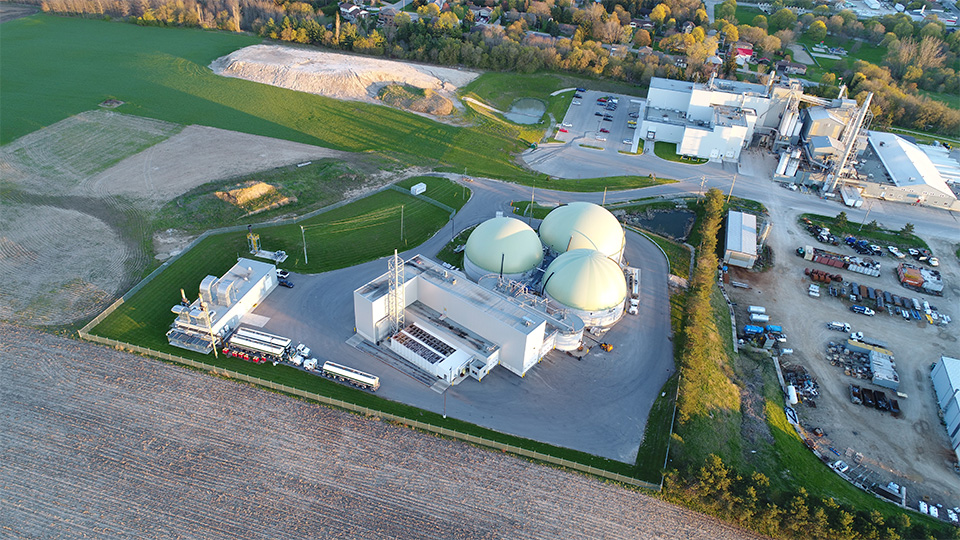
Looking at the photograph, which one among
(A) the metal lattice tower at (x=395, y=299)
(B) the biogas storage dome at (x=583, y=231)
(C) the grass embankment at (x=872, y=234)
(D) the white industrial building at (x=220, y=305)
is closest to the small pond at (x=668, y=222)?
(B) the biogas storage dome at (x=583, y=231)

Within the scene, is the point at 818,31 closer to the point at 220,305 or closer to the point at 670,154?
the point at 670,154

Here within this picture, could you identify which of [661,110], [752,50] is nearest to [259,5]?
[661,110]

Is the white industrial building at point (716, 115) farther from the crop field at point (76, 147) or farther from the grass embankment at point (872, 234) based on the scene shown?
the crop field at point (76, 147)

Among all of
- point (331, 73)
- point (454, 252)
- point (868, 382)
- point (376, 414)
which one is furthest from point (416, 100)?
point (868, 382)

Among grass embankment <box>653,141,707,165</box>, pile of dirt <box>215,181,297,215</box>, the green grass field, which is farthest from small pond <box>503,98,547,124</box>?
pile of dirt <box>215,181,297,215</box>

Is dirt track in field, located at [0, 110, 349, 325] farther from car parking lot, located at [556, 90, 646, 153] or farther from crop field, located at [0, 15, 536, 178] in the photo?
car parking lot, located at [556, 90, 646, 153]

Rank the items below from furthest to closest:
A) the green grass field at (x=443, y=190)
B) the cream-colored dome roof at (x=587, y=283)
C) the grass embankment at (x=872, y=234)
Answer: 1. the green grass field at (x=443, y=190)
2. the grass embankment at (x=872, y=234)
3. the cream-colored dome roof at (x=587, y=283)

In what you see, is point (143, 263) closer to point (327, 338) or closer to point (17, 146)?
point (327, 338)
